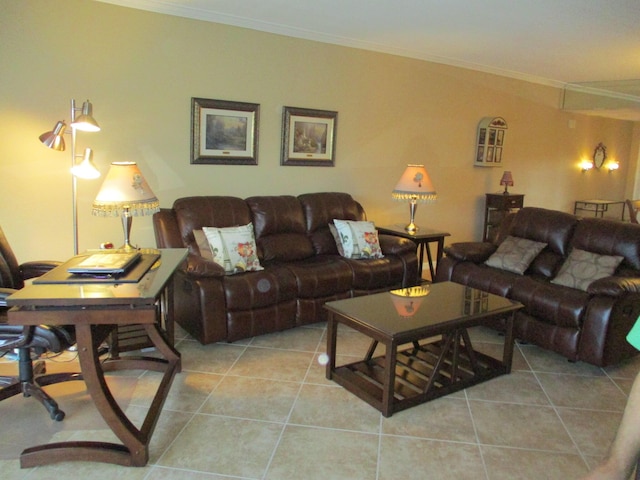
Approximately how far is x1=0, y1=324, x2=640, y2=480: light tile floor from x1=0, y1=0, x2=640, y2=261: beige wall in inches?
55.5

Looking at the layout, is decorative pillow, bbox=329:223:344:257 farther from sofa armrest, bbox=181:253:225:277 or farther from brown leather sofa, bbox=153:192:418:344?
sofa armrest, bbox=181:253:225:277

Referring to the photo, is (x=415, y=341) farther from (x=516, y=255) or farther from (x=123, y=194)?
(x=123, y=194)

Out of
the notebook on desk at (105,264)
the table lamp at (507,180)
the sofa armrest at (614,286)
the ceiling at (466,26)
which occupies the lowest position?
the sofa armrest at (614,286)

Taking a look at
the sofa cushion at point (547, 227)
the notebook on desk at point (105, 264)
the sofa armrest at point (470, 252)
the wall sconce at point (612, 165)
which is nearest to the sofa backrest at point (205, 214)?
the notebook on desk at point (105, 264)

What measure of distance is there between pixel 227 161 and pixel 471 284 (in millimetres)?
2361

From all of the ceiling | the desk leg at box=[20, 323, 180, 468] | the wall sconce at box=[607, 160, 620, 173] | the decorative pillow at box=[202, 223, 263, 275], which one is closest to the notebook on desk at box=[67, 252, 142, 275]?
the desk leg at box=[20, 323, 180, 468]

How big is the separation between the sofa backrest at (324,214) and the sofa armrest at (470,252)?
3.22ft

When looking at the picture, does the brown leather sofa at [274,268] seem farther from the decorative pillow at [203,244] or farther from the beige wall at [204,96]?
the beige wall at [204,96]

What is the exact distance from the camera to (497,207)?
20.2 feet

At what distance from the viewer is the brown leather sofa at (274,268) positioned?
338 cm

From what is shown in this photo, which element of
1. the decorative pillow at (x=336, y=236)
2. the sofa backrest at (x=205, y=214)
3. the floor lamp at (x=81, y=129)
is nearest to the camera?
the floor lamp at (x=81, y=129)

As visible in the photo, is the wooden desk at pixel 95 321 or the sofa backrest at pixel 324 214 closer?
the wooden desk at pixel 95 321

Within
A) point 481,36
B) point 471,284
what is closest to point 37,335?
point 471,284

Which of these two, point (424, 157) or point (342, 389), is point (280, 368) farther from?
point (424, 157)
